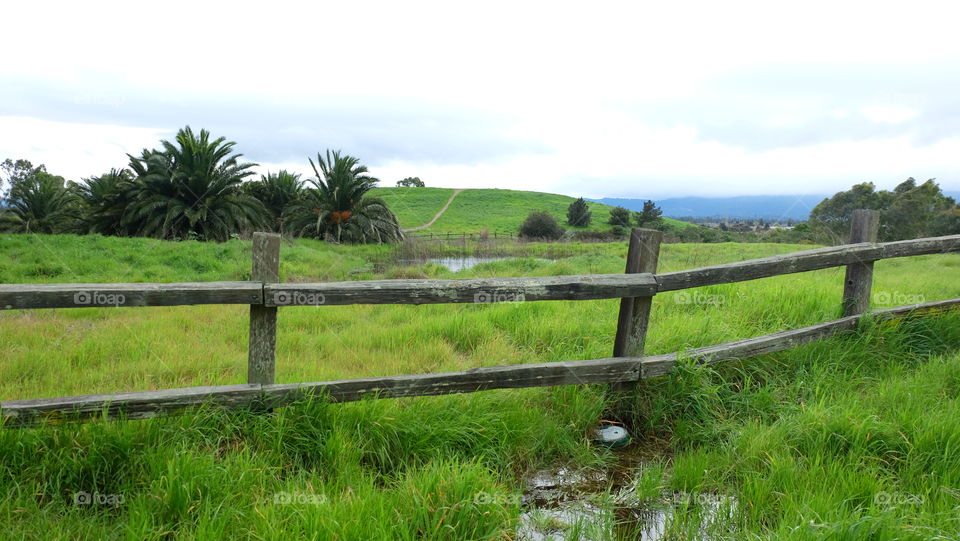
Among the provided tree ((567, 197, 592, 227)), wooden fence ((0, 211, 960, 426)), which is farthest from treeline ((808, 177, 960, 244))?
wooden fence ((0, 211, 960, 426))

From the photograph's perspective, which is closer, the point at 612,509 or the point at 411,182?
the point at 612,509

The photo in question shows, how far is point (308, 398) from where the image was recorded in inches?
127

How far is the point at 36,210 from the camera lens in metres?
25.3

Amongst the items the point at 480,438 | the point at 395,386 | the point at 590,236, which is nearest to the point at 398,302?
the point at 395,386

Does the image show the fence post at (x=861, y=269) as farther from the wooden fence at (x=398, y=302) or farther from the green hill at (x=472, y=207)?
the green hill at (x=472, y=207)

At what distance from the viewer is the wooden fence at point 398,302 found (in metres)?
2.87

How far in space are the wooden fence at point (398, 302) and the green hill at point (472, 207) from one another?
43.8 m

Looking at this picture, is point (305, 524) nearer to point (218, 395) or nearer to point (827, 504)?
point (218, 395)

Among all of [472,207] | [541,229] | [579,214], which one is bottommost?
[541,229]

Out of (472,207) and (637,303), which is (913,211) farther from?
(472,207)

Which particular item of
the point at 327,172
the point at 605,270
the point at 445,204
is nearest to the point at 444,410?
the point at 605,270

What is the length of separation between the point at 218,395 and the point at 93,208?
26.4 meters

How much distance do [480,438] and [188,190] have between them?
23.0 m

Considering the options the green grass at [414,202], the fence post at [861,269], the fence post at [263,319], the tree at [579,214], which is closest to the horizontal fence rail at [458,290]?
the fence post at [263,319]
